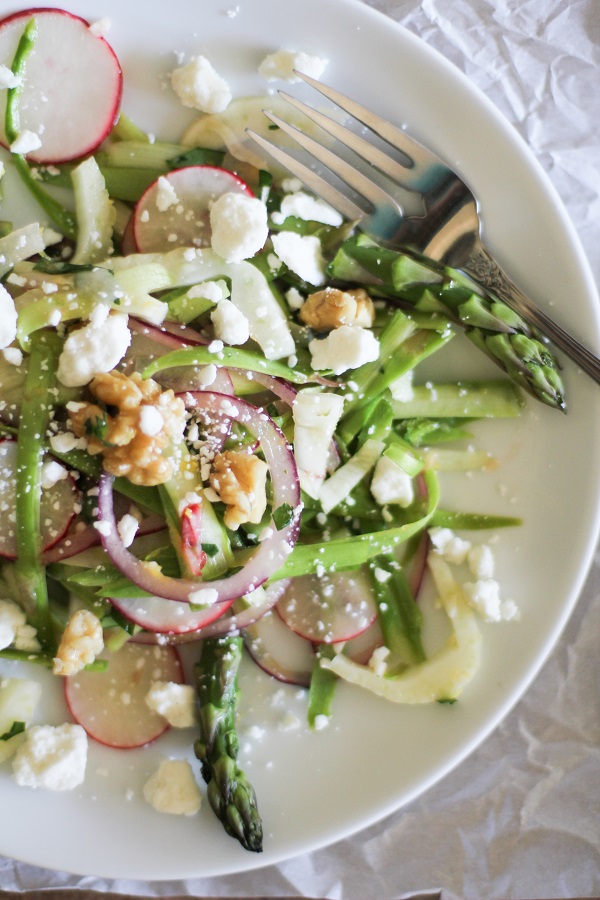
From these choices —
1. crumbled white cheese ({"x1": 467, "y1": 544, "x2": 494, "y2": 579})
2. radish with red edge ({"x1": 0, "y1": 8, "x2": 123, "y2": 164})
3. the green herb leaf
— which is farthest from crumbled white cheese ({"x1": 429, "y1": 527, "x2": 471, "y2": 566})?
radish with red edge ({"x1": 0, "y1": 8, "x2": 123, "y2": 164})

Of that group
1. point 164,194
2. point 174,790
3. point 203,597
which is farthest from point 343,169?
point 174,790

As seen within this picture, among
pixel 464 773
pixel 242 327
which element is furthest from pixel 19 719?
pixel 464 773

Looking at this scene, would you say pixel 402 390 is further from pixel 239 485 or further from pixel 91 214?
pixel 91 214

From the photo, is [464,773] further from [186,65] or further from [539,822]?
[186,65]

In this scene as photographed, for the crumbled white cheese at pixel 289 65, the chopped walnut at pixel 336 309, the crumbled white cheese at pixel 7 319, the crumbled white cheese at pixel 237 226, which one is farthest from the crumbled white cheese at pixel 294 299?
the crumbled white cheese at pixel 7 319

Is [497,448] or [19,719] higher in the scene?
[497,448]

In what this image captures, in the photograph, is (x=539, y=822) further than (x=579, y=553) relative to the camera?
Yes

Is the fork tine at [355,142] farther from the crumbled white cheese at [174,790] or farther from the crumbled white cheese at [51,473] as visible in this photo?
the crumbled white cheese at [174,790]
